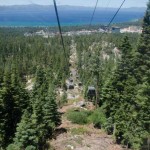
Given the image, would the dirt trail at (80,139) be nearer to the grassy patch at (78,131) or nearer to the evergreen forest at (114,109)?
the grassy patch at (78,131)

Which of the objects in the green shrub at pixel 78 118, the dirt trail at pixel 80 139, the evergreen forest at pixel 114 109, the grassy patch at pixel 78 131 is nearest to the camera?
the evergreen forest at pixel 114 109

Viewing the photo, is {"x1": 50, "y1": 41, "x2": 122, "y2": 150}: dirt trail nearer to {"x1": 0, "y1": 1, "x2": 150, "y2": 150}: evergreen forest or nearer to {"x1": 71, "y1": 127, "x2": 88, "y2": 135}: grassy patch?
{"x1": 71, "y1": 127, "x2": 88, "y2": 135}: grassy patch

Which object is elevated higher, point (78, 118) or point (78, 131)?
point (78, 131)

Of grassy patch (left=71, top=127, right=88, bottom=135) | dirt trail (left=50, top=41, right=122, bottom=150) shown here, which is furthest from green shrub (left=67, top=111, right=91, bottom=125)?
grassy patch (left=71, top=127, right=88, bottom=135)

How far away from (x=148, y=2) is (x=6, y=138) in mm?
26268

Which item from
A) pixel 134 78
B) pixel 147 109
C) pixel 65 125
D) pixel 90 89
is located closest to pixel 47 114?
pixel 65 125

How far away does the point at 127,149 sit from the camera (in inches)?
1382

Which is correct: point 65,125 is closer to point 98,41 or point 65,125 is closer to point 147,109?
point 147,109

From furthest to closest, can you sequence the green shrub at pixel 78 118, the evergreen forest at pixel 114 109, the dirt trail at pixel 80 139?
the green shrub at pixel 78 118 < the dirt trail at pixel 80 139 < the evergreen forest at pixel 114 109

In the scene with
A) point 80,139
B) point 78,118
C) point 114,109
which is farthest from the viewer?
point 78,118

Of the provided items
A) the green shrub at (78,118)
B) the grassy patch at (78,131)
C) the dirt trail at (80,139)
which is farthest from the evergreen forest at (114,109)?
the grassy patch at (78,131)

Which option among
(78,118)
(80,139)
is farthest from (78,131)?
(78,118)

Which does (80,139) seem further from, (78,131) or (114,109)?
(114,109)

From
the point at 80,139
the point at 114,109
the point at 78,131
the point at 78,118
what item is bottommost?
the point at 78,118
